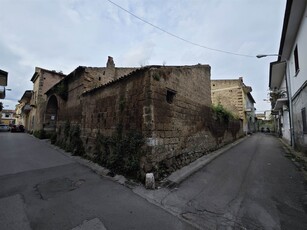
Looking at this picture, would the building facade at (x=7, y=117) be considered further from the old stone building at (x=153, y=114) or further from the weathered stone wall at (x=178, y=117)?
the weathered stone wall at (x=178, y=117)

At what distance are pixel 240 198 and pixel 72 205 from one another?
3605 millimetres

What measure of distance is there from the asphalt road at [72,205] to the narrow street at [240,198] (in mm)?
492

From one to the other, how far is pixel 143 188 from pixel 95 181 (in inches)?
61.4

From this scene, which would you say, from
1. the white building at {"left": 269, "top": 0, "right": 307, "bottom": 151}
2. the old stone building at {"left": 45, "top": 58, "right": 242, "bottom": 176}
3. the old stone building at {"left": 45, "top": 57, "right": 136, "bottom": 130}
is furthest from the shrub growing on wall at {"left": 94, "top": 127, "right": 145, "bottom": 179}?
the white building at {"left": 269, "top": 0, "right": 307, "bottom": 151}

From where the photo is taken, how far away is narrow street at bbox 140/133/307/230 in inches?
109

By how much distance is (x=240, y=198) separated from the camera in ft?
11.7

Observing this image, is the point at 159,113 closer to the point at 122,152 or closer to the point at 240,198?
the point at 122,152

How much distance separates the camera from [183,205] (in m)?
3.34

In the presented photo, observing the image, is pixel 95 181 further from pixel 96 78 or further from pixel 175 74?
pixel 96 78

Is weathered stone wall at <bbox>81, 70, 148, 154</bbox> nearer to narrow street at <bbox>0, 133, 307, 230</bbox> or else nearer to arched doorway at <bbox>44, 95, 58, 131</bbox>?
narrow street at <bbox>0, 133, 307, 230</bbox>

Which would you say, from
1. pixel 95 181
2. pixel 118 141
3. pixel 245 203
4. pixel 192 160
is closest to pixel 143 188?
pixel 95 181

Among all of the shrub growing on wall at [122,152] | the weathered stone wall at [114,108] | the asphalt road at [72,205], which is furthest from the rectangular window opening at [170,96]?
the asphalt road at [72,205]

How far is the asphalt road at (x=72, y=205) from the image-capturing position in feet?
8.82

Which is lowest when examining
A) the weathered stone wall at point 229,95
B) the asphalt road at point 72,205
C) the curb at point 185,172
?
the asphalt road at point 72,205
